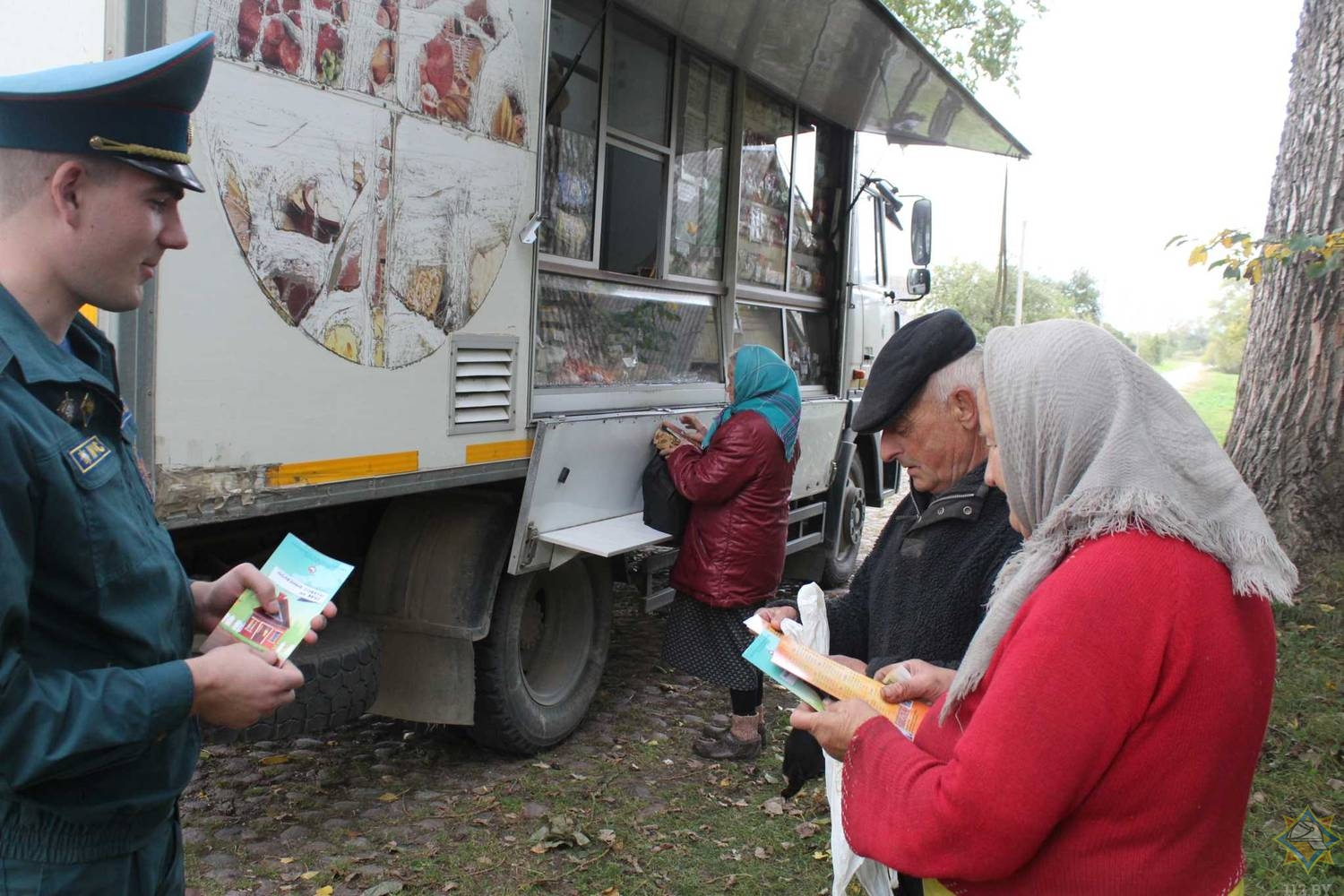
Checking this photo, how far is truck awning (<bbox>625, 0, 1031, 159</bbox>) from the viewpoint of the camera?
4.63m

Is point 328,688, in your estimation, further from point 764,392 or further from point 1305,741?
point 1305,741

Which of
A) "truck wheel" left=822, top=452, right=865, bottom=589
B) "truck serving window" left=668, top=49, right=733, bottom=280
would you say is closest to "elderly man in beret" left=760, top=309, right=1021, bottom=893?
"truck serving window" left=668, top=49, right=733, bottom=280

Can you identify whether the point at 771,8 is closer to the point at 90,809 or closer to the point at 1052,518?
the point at 1052,518

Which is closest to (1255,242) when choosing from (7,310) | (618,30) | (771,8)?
(771,8)

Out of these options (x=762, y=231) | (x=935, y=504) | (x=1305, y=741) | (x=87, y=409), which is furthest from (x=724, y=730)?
(x=87, y=409)

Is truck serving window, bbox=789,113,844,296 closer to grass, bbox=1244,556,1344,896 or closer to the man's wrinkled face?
grass, bbox=1244,556,1344,896

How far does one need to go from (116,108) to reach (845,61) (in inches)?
183

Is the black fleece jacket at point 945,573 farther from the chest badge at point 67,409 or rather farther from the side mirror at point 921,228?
the side mirror at point 921,228

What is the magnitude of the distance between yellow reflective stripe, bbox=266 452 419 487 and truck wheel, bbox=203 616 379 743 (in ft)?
1.90

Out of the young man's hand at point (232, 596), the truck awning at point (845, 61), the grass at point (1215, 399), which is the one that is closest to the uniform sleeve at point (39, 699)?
the young man's hand at point (232, 596)

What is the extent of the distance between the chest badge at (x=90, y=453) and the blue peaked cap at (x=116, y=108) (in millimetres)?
377

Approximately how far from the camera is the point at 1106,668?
126 cm

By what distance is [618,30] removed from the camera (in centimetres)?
457

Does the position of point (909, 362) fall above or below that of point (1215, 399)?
below
